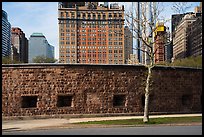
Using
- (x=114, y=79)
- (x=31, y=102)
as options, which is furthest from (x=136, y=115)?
(x=31, y=102)

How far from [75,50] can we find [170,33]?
10627 centimetres

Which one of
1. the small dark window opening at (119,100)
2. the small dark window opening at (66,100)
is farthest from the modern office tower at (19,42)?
the small dark window opening at (119,100)

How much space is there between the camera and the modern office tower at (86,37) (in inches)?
4631

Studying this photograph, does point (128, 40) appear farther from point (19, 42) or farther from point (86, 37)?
point (86, 37)

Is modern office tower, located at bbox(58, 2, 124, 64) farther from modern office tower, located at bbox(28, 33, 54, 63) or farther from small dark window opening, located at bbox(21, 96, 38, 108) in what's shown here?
small dark window opening, located at bbox(21, 96, 38, 108)

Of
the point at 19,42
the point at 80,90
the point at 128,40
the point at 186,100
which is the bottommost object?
the point at 186,100

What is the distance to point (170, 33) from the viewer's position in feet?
74.1

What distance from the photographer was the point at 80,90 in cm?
2325

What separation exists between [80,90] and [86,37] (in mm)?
108704

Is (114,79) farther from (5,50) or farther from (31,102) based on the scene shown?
(5,50)

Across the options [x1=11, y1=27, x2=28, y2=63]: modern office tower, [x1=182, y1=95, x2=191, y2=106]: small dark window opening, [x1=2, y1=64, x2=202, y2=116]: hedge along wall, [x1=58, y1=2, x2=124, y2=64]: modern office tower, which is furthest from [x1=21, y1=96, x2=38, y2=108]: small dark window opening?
[x1=58, y1=2, x2=124, y2=64]: modern office tower

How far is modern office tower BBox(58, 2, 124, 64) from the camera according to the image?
386 ft

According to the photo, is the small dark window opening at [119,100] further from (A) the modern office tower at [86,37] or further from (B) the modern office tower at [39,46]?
(B) the modern office tower at [39,46]

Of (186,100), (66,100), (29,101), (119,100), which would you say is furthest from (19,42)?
(119,100)
